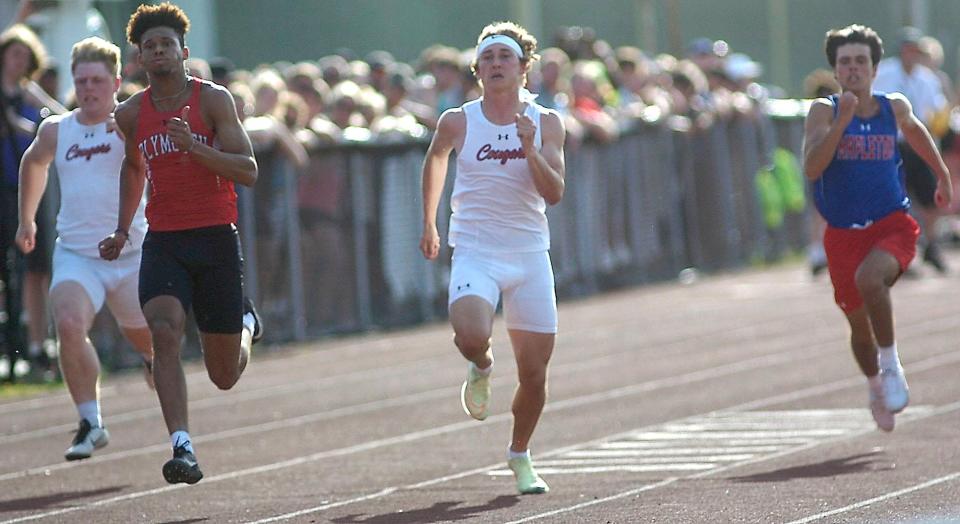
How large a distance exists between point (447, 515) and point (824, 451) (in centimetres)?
269

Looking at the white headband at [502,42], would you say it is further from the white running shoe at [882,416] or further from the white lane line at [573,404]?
the white running shoe at [882,416]

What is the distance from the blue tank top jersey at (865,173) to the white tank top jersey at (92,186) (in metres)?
3.66

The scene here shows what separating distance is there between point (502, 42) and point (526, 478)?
204 cm

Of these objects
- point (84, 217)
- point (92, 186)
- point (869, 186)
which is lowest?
point (869, 186)

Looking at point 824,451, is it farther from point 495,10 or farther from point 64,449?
Answer: point 495,10

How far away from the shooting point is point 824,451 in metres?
11.5

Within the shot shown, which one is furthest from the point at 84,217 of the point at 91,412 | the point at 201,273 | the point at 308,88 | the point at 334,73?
the point at 334,73

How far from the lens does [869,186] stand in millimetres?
11594

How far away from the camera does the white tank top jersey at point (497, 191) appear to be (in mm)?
10227

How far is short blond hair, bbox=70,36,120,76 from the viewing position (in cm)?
1133

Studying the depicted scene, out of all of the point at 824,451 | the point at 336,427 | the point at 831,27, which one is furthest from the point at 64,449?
the point at 831,27

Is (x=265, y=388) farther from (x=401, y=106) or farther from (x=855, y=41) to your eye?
(x=855, y=41)

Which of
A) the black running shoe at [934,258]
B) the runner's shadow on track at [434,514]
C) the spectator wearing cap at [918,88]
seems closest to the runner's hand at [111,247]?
the runner's shadow on track at [434,514]

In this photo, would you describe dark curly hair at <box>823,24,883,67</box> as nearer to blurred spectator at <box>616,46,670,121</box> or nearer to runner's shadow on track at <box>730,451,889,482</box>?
runner's shadow on track at <box>730,451,889,482</box>
